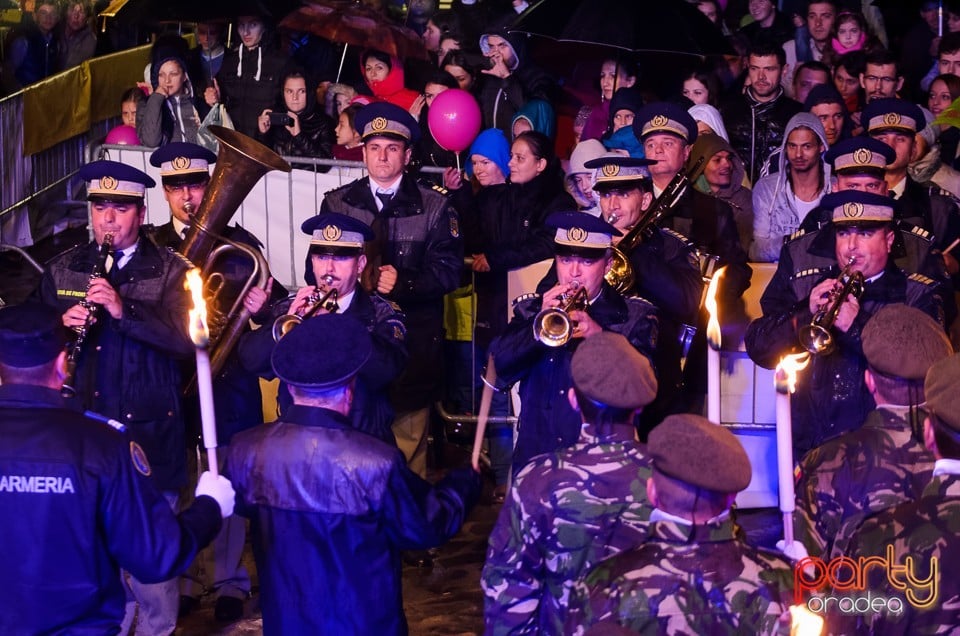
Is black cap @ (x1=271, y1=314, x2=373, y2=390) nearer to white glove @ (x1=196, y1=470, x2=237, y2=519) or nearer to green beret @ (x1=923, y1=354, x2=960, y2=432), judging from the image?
white glove @ (x1=196, y1=470, x2=237, y2=519)

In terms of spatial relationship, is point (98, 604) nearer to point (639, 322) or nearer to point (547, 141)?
point (639, 322)

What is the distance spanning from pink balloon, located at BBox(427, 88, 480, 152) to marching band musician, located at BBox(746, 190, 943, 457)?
13.4ft

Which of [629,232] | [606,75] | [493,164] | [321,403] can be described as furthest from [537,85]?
A: [321,403]

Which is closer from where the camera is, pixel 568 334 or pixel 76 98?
pixel 568 334

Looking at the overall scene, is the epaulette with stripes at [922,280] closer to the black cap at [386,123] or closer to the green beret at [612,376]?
the green beret at [612,376]

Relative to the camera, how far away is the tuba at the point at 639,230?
7531mm

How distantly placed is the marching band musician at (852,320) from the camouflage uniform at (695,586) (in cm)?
297

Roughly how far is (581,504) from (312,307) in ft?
8.60

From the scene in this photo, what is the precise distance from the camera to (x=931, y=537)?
4.31 m

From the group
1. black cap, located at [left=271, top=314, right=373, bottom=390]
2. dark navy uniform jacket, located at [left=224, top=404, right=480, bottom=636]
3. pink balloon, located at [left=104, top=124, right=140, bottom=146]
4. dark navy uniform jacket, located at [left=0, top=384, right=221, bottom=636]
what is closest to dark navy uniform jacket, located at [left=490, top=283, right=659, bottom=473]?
dark navy uniform jacket, located at [left=224, top=404, right=480, bottom=636]

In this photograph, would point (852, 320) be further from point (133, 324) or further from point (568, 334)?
point (133, 324)

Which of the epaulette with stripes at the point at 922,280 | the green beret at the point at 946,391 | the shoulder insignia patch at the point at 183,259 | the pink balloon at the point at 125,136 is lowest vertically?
the green beret at the point at 946,391

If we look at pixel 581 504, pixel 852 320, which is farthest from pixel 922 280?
pixel 581 504

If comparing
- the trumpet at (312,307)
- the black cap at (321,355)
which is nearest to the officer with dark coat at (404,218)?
the trumpet at (312,307)
